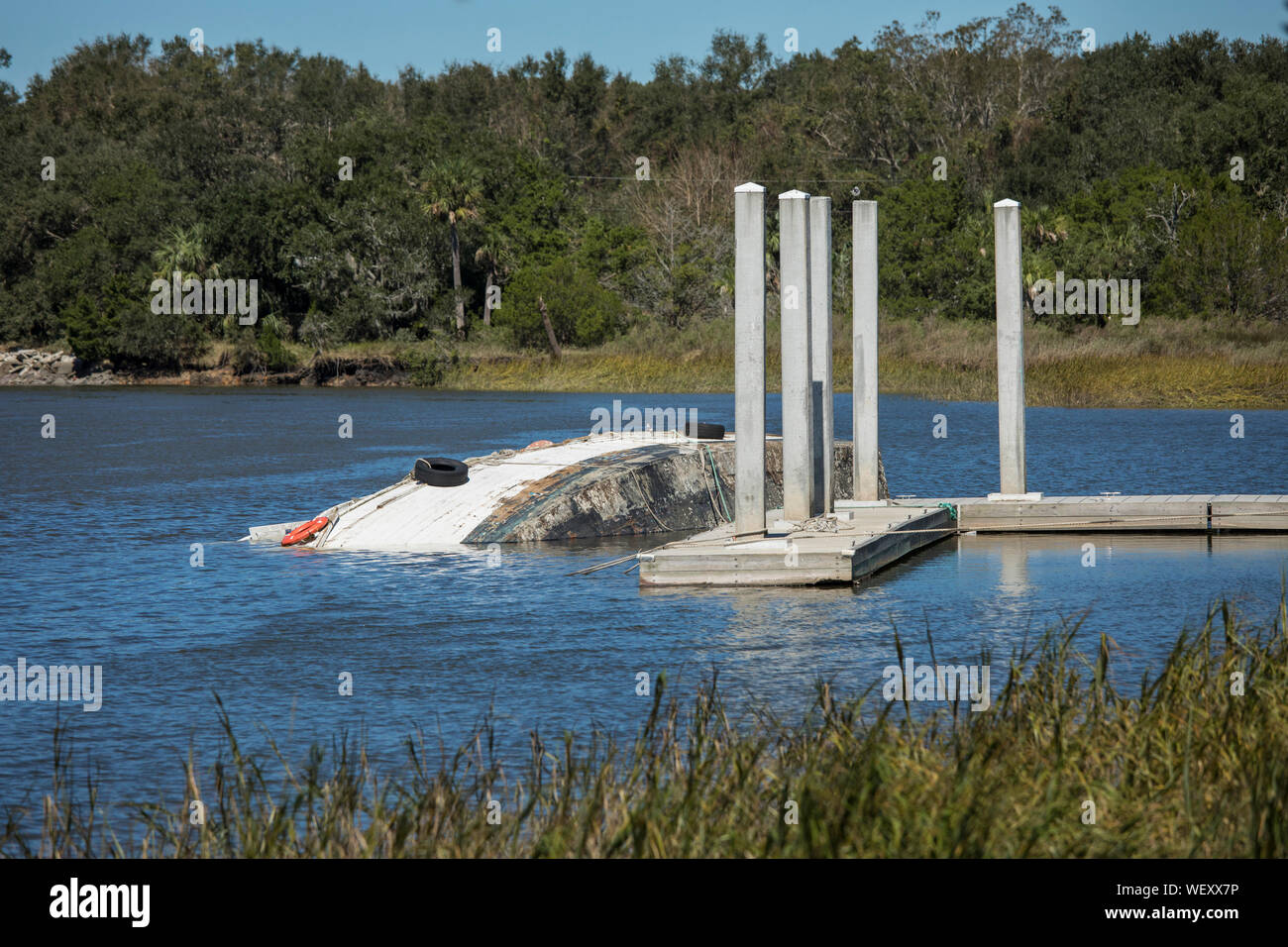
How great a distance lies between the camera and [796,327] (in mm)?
17641

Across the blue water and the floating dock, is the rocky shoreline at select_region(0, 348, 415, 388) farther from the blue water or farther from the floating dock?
the floating dock

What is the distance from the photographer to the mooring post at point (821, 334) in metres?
19.8

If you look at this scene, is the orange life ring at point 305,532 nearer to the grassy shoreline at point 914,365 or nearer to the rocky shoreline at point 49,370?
the grassy shoreline at point 914,365

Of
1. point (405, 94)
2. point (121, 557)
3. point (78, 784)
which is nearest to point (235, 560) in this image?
point (121, 557)

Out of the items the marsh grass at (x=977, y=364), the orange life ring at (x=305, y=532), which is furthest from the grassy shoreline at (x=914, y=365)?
the orange life ring at (x=305, y=532)

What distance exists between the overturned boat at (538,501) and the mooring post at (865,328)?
8.92ft

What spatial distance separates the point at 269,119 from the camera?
91688mm

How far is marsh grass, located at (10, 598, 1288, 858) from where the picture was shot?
22.1 feet

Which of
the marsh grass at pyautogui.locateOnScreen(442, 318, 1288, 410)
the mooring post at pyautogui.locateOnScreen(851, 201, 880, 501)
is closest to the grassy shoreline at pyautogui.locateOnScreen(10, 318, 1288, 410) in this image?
the marsh grass at pyautogui.locateOnScreen(442, 318, 1288, 410)

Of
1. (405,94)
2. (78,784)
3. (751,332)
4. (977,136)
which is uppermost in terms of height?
(405,94)

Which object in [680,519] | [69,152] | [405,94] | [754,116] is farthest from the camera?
[405,94]

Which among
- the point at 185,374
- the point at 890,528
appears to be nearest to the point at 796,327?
the point at 890,528

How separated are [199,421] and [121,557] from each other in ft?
104

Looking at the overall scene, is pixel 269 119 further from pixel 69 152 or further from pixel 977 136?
pixel 977 136
